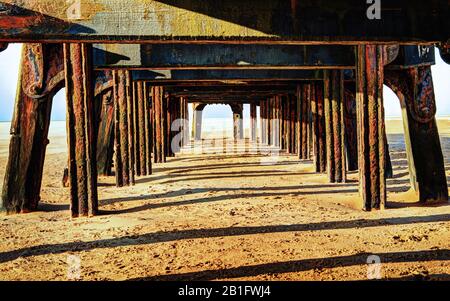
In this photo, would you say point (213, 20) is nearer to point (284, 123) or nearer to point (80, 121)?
point (80, 121)

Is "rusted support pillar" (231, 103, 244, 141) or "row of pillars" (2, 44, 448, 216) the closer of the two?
"row of pillars" (2, 44, 448, 216)

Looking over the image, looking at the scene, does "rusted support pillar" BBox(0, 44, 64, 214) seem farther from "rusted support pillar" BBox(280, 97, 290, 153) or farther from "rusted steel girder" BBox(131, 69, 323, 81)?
"rusted support pillar" BBox(280, 97, 290, 153)

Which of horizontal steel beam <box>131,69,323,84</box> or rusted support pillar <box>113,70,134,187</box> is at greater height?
horizontal steel beam <box>131,69,323,84</box>

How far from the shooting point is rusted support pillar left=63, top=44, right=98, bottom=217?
7371 mm

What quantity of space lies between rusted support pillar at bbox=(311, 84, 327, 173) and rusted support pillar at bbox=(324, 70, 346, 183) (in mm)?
1762

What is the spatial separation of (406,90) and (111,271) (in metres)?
6.28

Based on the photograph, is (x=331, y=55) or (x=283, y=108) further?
(x=283, y=108)

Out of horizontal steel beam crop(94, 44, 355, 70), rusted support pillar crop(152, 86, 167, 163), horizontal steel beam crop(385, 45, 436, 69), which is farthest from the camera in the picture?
rusted support pillar crop(152, 86, 167, 163)

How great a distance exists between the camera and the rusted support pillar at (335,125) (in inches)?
430

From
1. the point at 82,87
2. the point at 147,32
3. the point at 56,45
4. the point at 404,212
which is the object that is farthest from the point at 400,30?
the point at 56,45

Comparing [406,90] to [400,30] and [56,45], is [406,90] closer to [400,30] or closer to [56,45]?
[400,30]

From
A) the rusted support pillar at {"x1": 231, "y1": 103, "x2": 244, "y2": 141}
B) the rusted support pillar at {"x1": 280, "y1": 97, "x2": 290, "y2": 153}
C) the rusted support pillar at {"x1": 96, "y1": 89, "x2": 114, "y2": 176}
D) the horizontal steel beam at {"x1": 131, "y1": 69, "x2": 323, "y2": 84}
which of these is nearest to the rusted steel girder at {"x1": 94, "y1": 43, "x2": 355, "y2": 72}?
the horizontal steel beam at {"x1": 131, "y1": 69, "x2": 323, "y2": 84}

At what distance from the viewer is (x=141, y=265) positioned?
483 centimetres

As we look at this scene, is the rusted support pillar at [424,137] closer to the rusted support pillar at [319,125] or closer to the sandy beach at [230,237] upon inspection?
the sandy beach at [230,237]
